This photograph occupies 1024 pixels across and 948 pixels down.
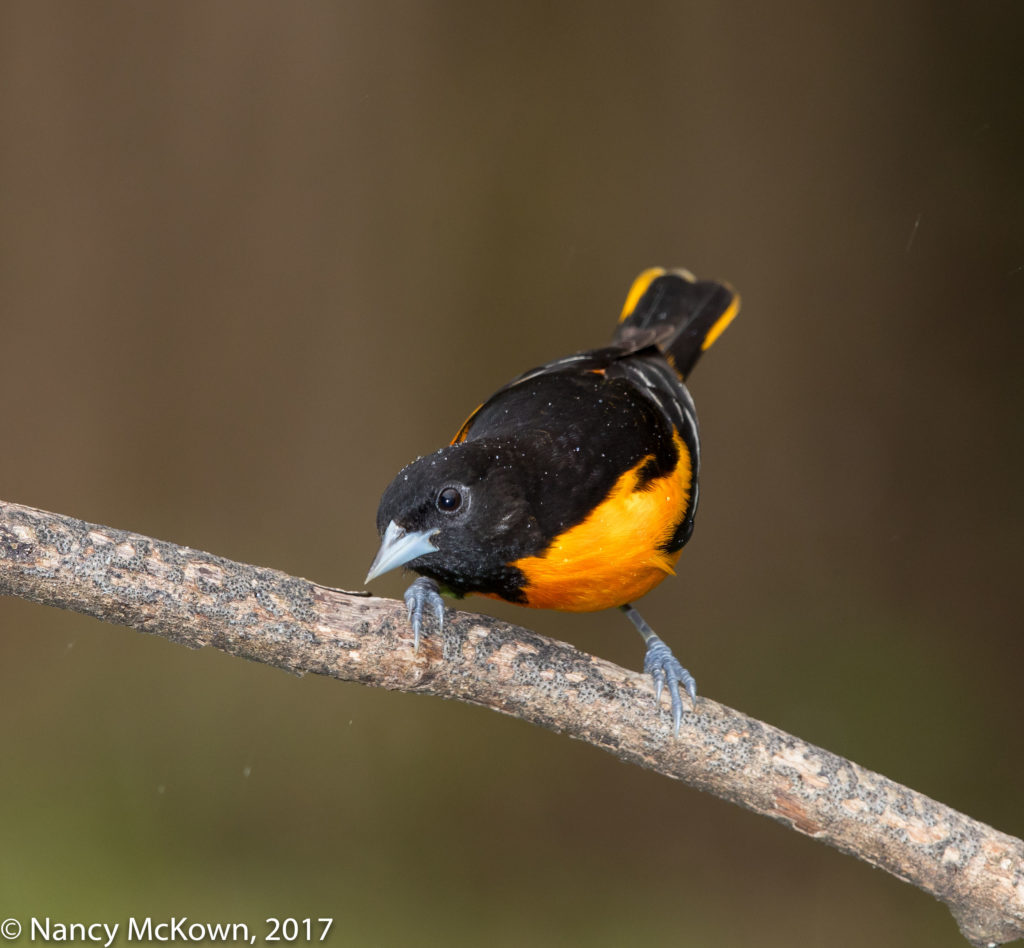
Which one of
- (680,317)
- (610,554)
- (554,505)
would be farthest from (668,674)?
(680,317)

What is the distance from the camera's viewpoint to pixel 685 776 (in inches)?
86.8

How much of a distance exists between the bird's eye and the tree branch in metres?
0.21

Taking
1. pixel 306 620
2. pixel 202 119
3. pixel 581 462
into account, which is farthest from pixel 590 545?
pixel 202 119

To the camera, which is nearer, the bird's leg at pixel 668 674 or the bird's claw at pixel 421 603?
the bird's claw at pixel 421 603

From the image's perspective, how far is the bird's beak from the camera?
2086mm

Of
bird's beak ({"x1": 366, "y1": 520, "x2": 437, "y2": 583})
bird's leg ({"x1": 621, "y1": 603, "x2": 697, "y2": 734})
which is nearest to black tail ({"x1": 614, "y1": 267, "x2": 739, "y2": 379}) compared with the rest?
bird's leg ({"x1": 621, "y1": 603, "x2": 697, "y2": 734})

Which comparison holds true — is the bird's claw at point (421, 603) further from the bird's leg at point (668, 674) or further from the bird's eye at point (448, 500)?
the bird's leg at point (668, 674)

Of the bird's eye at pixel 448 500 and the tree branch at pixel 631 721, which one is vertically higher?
the bird's eye at pixel 448 500

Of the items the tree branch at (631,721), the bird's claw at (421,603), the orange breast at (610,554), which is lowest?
the tree branch at (631,721)

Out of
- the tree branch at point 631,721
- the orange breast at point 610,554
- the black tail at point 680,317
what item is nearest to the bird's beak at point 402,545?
the tree branch at point 631,721

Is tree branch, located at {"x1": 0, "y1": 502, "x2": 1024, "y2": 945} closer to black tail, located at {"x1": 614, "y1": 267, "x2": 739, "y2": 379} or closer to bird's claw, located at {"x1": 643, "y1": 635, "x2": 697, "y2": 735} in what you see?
Answer: bird's claw, located at {"x1": 643, "y1": 635, "x2": 697, "y2": 735}

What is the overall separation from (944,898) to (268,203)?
353cm

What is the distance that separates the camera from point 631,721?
2.18 meters

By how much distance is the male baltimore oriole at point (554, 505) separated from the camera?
2.14 metres
